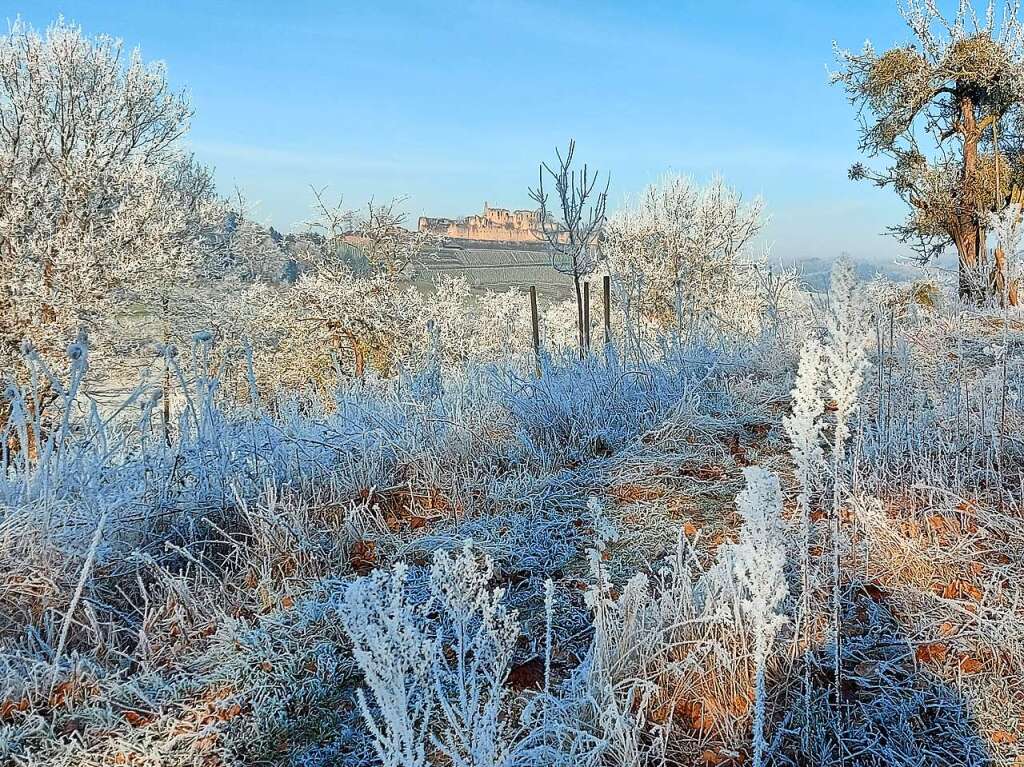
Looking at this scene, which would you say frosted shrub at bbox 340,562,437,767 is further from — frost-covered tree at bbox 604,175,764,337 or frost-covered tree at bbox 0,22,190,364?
frost-covered tree at bbox 604,175,764,337

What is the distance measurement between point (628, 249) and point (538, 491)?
17.3 meters

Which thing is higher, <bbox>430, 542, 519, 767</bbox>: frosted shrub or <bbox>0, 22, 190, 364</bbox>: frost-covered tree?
<bbox>0, 22, 190, 364</bbox>: frost-covered tree

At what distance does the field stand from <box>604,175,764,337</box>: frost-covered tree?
15008 millimetres

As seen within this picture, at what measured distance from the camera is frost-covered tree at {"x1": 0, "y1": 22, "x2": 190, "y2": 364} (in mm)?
9250

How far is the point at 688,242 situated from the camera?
18.5 meters

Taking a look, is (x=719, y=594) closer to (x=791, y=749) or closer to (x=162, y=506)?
(x=791, y=749)

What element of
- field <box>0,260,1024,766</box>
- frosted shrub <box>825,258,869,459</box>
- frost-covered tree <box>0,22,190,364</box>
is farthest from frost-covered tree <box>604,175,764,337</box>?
frosted shrub <box>825,258,869,459</box>

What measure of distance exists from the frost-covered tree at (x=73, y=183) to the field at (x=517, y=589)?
27.7 feet

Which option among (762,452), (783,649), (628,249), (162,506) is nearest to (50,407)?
(162,506)

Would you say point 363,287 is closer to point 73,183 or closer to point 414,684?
point 73,183

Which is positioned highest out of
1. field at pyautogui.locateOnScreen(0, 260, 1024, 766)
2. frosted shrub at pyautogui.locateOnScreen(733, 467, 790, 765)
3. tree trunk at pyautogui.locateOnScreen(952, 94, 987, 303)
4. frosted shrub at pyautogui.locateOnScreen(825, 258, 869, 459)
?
tree trunk at pyautogui.locateOnScreen(952, 94, 987, 303)

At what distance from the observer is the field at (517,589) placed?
131 centimetres

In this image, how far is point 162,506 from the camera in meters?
2.31

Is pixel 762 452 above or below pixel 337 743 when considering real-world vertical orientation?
above
